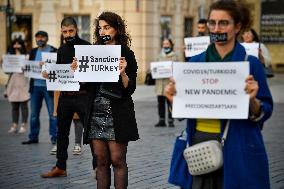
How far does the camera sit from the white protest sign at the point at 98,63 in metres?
6.19

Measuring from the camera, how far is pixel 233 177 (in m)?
4.54

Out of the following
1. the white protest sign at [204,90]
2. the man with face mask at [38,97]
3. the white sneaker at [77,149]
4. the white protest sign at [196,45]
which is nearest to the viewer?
the white protest sign at [204,90]

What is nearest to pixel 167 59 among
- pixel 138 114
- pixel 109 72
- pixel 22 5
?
pixel 138 114

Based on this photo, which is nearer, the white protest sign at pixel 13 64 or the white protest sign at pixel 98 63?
the white protest sign at pixel 98 63

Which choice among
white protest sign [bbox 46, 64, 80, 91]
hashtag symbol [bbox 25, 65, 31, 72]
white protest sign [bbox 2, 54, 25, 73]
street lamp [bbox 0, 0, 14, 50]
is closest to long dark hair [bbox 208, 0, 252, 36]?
white protest sign [bbox 46, 64, 80, 91]

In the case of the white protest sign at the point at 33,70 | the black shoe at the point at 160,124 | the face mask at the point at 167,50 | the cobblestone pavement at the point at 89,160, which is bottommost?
the black shoe at the point at 160,124

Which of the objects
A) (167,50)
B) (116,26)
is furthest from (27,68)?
(116,26)

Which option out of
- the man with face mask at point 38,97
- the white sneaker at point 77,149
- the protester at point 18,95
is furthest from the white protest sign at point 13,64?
the white sneaker at point 77,149

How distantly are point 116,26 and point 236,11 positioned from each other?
6.18 feet

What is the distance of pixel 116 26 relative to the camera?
631 cm

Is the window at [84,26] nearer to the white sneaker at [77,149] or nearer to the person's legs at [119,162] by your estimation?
the white sneaker at [77,149]

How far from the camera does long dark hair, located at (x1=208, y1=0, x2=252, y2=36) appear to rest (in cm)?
461

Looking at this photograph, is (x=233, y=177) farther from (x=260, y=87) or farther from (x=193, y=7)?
(x=193, y=7)

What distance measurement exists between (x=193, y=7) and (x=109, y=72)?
26.1 metres
